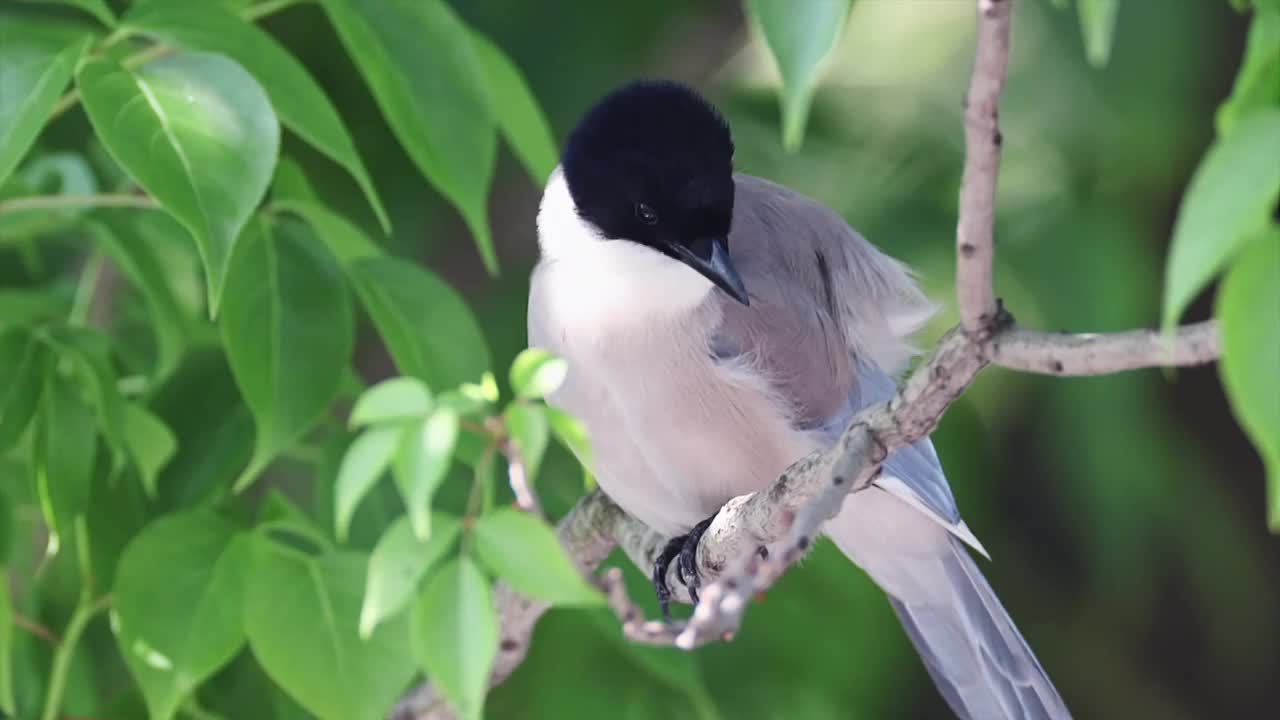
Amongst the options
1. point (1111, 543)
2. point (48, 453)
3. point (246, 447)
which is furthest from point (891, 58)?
point (48, 453)

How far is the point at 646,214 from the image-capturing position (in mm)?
1614

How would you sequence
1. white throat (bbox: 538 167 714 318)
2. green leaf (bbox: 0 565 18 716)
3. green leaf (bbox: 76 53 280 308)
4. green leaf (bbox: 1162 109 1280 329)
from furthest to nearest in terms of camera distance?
white throat (bbox: 538 167 714 318) < green leaf (bbox: 0 565 18 716) < green leaf (bbox: 76 53 280 308) < green leaf (bbox: 1162 109 1280 329)

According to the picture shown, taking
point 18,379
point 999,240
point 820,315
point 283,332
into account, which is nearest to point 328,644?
point 283,332

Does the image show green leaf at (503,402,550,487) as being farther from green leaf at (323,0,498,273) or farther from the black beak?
the black beak

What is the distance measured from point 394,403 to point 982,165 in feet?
1.18

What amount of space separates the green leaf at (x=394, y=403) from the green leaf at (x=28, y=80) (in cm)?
43

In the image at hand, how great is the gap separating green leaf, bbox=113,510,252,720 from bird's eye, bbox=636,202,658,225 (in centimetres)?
50

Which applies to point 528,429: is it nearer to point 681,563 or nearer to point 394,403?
point 394,403

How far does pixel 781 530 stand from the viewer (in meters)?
1.27

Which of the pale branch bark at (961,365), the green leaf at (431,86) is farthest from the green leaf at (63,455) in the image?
the pale branch bark at (961,365)

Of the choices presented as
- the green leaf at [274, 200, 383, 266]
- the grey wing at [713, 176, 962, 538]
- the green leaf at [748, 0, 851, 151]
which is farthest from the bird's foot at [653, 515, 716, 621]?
the green leaf at [748, 0, 851, 151]

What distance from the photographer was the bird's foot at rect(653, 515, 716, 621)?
157 cm

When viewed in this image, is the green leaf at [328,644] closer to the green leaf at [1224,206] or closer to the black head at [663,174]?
the black head at [663,174]

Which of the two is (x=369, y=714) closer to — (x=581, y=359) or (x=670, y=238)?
(x=581, y=359)
